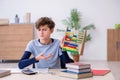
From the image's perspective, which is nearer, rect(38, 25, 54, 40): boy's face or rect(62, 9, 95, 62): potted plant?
rect(38, 25, 54, 40): boy's face

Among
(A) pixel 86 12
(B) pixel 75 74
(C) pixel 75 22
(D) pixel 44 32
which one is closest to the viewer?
(B) pixel 75 74

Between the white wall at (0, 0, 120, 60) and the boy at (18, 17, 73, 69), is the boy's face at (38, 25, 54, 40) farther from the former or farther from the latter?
the white wall at (0, 0, 120, 60)

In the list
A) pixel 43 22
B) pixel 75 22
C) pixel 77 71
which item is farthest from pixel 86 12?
pixel 77 71

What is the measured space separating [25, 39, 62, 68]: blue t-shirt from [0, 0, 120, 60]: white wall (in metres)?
4.86

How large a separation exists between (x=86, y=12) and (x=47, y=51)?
4.96 m

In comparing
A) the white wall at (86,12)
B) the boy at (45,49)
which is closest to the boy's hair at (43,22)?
the boy at (45,49)

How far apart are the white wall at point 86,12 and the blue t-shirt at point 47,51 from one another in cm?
486

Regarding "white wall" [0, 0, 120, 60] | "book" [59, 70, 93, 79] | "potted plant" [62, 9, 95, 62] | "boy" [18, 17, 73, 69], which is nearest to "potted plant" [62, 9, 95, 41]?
"potted plant" [62, 9, 95, 62]

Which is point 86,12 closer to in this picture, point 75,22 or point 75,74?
point 75,22

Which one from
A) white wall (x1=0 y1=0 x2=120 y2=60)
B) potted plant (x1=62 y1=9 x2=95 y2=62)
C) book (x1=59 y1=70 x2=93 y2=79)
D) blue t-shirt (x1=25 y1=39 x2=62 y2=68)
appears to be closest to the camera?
book (x1=59 y1=70 x2=93 y2=79)

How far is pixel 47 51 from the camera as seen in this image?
2.50 m

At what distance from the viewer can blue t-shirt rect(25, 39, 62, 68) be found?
246 cm

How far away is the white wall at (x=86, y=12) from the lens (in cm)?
725

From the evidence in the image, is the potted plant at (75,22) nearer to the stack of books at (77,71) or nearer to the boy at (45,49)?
the boy at (45,49)
